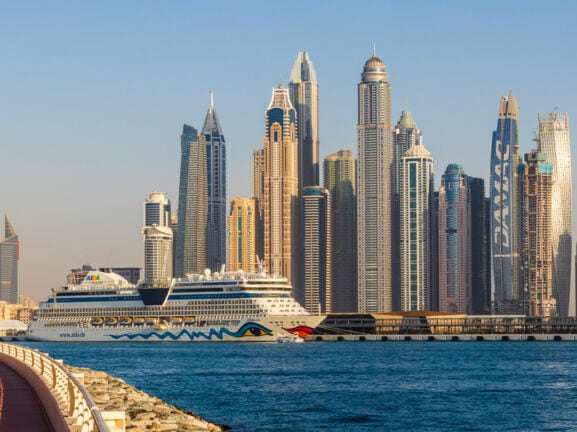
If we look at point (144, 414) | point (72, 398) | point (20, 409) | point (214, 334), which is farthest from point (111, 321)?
point (72, 398)

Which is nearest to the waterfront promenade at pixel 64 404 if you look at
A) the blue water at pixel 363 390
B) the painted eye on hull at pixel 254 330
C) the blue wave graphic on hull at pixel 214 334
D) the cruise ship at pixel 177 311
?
the blue water at pixel 363 390

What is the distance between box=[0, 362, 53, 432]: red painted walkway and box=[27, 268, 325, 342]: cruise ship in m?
121

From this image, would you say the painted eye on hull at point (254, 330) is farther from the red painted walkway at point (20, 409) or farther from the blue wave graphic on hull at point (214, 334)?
the red painted walkway at point (20, 409)

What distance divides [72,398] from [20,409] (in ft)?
12.3

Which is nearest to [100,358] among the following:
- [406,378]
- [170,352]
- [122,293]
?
[170,352]

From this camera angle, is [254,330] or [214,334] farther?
[214,334]

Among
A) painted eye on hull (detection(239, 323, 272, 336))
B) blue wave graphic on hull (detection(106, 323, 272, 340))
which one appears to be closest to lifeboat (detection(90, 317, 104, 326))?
blue wave graphic on hull (detection(106, 323, 272, 340))

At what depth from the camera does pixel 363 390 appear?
6662 centimetres

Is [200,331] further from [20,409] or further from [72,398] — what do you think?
[72,398]

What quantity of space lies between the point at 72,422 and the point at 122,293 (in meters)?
151

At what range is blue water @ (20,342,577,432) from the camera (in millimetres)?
48906

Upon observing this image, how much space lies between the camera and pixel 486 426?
47.0 m

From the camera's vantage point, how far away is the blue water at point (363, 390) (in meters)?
48.9

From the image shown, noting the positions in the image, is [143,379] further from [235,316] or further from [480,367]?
[235,316]
